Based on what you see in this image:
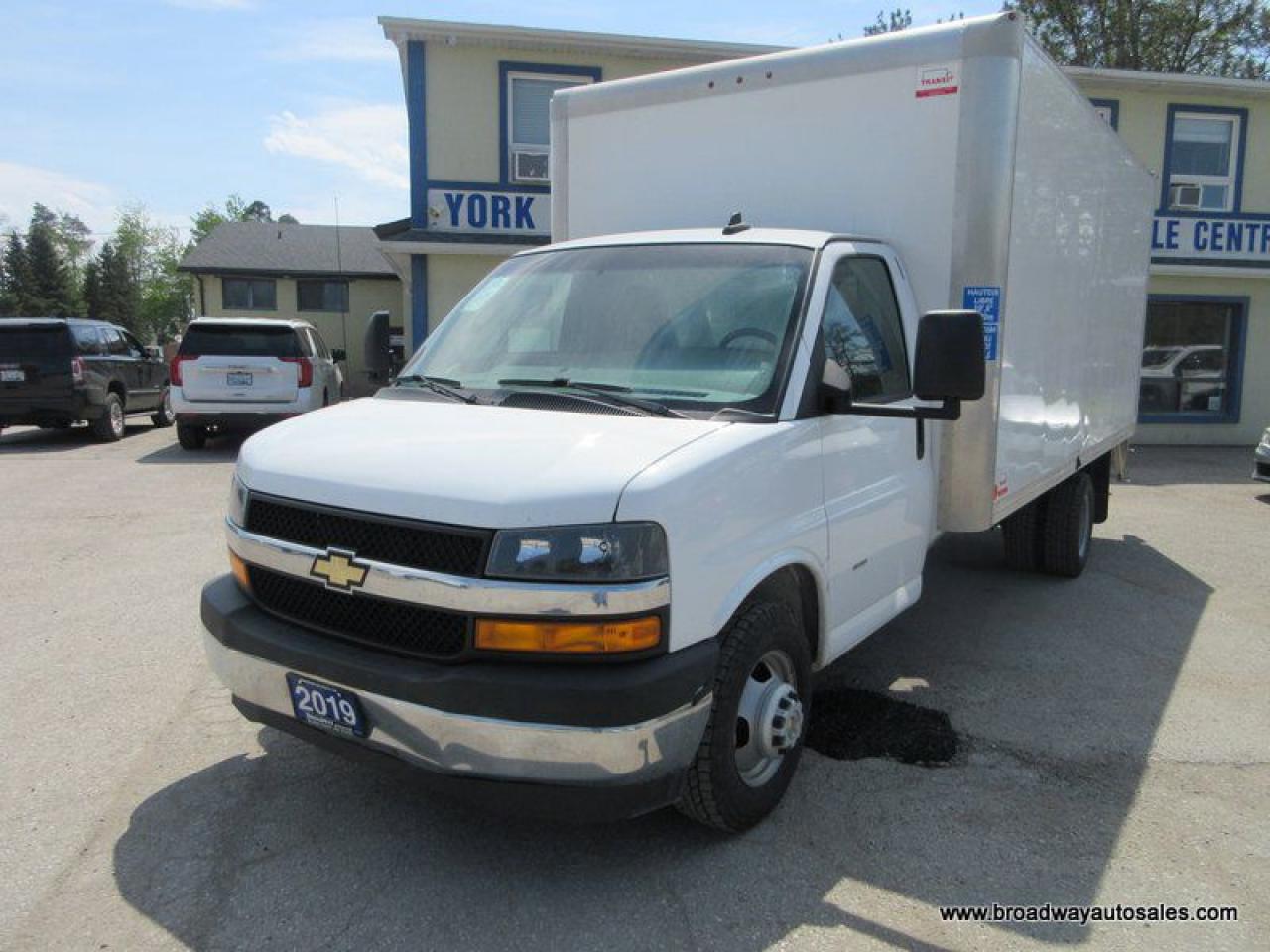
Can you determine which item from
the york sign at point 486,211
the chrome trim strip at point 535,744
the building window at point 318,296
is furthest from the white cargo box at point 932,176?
the building window at point 318,296

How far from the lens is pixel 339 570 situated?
2898 mm

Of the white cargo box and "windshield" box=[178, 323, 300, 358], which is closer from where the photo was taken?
the white cargo box

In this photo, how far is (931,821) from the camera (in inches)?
135

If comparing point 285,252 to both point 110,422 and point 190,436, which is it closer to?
Result: point 110,422

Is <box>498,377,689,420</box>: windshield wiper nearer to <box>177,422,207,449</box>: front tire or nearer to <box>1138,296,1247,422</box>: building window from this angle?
<box>177,422,207,449</box>: front tire

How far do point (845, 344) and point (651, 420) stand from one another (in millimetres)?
1037

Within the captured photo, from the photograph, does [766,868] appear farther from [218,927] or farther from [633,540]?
[218,927]

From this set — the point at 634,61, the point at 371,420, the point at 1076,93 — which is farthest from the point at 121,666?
the point at 634,61

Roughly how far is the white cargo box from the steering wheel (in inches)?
47.0

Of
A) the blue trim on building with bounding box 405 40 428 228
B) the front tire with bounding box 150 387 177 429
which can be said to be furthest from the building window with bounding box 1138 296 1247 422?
the front tire with bounding box 150 387 177 429

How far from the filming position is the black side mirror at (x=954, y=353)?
323cm

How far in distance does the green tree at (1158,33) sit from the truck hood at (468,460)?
29.6 meters

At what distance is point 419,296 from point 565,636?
12.0 m

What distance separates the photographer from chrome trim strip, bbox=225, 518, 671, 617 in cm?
259
